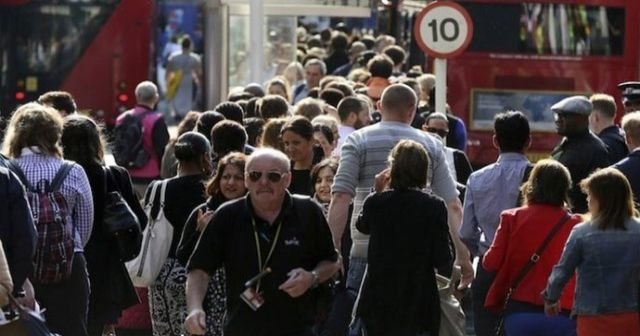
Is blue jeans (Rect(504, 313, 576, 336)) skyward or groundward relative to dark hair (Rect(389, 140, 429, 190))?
groundward

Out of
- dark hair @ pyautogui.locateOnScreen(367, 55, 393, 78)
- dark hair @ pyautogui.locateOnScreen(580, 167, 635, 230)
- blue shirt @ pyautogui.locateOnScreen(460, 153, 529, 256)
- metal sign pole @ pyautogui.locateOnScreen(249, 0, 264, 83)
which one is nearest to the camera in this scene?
dark hair @ pyautogui.locateOnScreen(580, 167, 635, 230)

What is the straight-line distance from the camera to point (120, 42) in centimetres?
2802

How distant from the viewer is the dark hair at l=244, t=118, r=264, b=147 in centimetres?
1398

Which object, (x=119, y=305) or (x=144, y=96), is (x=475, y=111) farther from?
(x=119, y=305)

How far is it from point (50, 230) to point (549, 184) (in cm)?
266

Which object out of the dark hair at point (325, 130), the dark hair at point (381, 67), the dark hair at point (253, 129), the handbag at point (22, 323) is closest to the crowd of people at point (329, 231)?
the handbag at point (22, 323)

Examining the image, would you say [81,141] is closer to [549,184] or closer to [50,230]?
[50,230]

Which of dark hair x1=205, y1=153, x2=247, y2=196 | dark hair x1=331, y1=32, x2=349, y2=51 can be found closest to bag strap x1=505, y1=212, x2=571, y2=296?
dark hair x1=205, y1=153, x2=247, y2=196

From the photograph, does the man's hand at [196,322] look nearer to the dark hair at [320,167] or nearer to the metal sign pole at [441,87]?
the dark hair at [320,167]

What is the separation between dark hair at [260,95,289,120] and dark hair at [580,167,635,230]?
4.81 metres

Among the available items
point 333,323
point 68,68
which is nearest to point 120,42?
point 68,68

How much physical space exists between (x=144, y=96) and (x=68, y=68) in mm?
9529

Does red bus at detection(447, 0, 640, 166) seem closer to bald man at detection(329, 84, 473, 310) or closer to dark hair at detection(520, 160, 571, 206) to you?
bald man at detection(329, 84, 473, 310)

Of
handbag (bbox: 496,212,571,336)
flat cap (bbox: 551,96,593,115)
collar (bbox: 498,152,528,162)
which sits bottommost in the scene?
handbag (bbox: 496,212,571,336)
